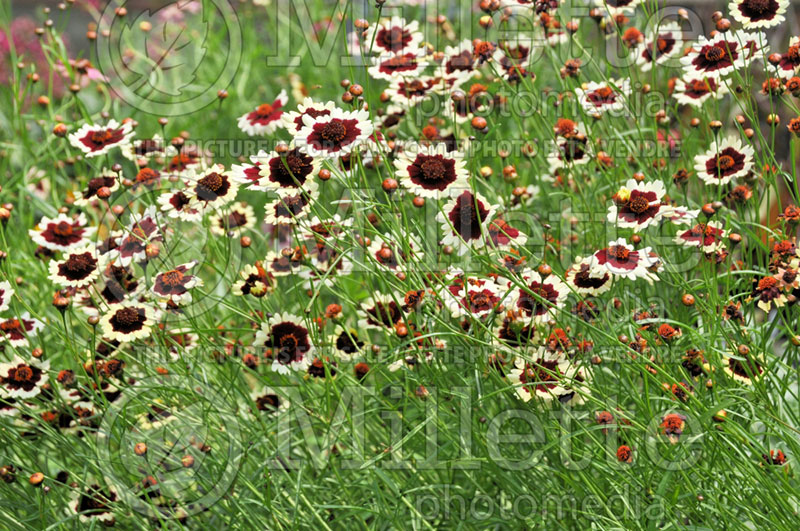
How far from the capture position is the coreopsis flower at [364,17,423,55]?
1953 millimetres

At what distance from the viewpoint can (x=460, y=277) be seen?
1.58 meters

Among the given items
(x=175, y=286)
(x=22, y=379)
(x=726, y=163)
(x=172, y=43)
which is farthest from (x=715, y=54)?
(x=172, y=43)

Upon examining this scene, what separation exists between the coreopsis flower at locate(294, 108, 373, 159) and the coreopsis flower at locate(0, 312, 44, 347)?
0.76 meters

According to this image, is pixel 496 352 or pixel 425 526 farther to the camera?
pixel 425 526

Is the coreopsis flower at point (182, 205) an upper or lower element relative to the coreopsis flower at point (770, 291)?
upper

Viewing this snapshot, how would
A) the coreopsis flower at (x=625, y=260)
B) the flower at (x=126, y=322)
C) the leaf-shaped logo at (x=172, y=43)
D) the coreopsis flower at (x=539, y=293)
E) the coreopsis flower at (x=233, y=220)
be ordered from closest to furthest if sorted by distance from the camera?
the coreopsis flower at (x=625, y=260)
the coreopsis flower at (x=539, y=293)
the flower at (x=126, y=322)
the coreopsis flower at (x=233, y=220)
the leaf-shaped logo at (x=172, y=43)

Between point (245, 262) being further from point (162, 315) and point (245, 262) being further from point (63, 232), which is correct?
point (63, 232)

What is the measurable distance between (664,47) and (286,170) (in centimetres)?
108

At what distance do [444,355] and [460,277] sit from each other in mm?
201

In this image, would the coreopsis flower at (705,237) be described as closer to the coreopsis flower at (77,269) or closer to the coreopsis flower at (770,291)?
the coreopsis flower at (770,291)

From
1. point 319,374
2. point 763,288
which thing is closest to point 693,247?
point 763,288

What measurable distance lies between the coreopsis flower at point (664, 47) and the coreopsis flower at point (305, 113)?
0.92 meters

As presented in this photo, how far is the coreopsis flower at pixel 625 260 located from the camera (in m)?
1.32

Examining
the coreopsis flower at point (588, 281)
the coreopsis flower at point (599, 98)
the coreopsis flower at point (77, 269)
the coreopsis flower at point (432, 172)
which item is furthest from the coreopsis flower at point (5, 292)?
the coreopsis flower at point (599, 98)
